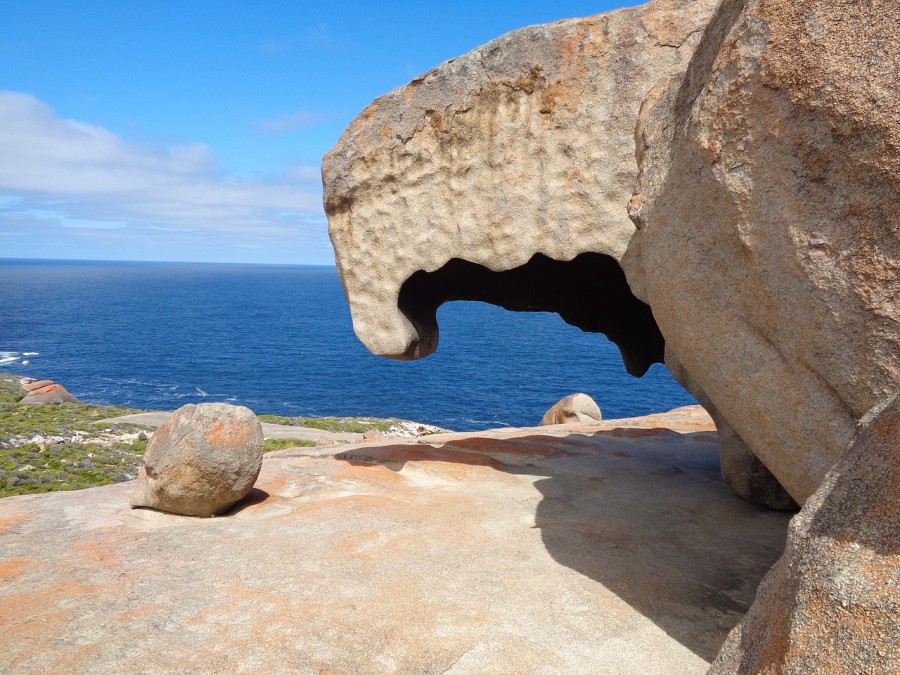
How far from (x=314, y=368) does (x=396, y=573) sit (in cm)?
6066

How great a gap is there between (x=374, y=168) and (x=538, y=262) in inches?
142

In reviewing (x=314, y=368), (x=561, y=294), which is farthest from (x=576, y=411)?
(x=314, y=368)

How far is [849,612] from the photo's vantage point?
299cm

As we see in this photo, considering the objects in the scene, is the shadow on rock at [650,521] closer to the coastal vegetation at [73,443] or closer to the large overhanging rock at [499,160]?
the large overhanging rock at [499,160]

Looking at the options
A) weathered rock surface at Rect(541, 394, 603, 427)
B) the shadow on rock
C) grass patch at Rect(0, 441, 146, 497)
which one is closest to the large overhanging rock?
the shadow on rock

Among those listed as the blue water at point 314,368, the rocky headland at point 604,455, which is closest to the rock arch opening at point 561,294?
the rocky headland at point 604,455

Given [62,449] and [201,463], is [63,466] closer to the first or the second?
[62,449]

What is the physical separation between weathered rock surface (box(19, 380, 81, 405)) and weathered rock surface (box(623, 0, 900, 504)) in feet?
138

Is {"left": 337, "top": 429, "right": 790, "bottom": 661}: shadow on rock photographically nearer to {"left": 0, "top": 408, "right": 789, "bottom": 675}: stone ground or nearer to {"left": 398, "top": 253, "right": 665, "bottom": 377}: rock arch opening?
{"left": 0, "top": 408, "right": 789, "bottom": 675}: stone ground

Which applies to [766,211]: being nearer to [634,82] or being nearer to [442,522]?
[634,82]

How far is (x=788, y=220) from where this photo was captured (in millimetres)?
4711

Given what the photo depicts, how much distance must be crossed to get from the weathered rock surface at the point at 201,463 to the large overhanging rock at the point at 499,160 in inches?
92.3

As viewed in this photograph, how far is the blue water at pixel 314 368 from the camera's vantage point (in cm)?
5106

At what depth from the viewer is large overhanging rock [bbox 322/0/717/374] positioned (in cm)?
847
